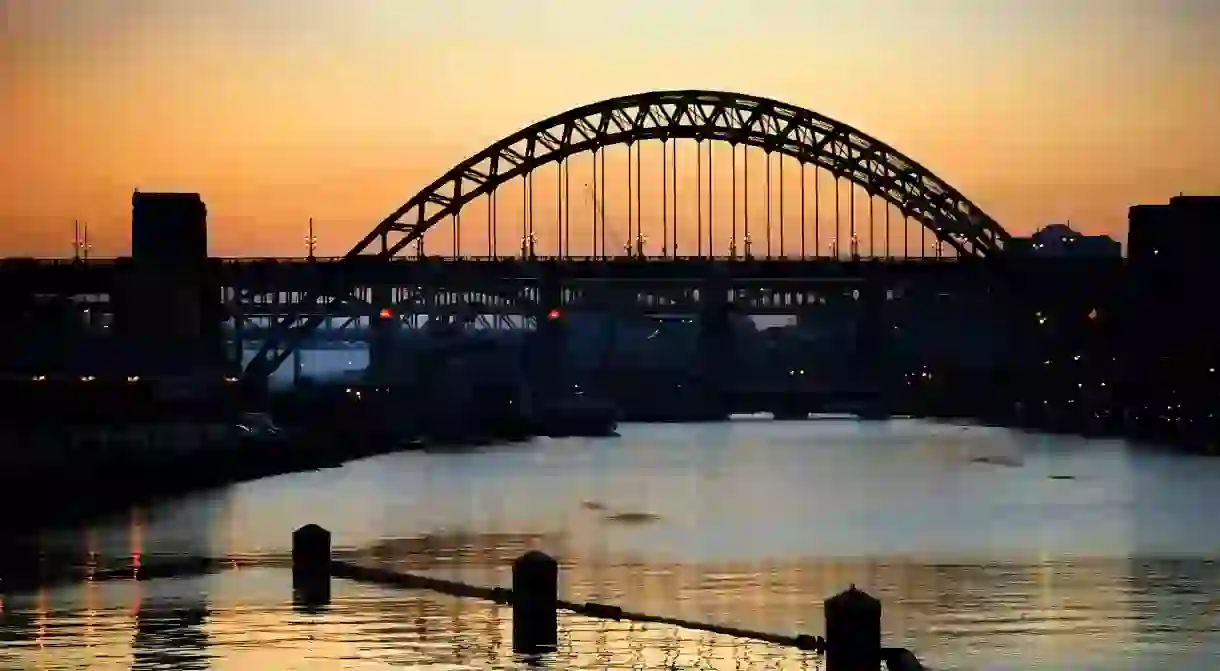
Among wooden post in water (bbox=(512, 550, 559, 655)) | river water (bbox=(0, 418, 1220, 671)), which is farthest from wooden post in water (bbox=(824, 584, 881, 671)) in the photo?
wooden post in water (bbox=(512, 550, 559, 655))

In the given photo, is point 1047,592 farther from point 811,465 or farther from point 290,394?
point 290,394

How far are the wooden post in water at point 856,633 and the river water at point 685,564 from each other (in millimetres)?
A: 2656

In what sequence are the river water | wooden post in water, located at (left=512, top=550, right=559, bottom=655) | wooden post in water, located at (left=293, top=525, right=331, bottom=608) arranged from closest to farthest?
wooden post in water, located at (left=512, top=550, right=559, bottom=655), the river water, wooden post in water, located at (left=293, top=525, right=331, bottom=608)

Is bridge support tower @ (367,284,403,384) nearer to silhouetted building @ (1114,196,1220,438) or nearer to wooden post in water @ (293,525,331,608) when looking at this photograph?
silhouetted building @ (1114,196,1220,438)

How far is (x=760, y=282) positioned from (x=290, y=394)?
27498mm

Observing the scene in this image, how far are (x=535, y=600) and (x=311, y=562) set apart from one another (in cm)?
617

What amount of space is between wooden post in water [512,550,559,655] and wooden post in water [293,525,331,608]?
208 inches

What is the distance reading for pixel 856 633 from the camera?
18.9 meters

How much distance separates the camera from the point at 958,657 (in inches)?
939

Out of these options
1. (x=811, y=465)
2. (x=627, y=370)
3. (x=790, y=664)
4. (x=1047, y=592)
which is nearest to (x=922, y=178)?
(x=811, y=465)

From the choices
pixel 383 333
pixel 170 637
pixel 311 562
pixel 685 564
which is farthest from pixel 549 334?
pixel 170 637

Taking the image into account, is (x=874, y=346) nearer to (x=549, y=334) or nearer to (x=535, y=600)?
(x=549, y=334)

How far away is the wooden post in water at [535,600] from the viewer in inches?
898

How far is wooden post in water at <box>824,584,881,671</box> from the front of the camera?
18875 millimetres
